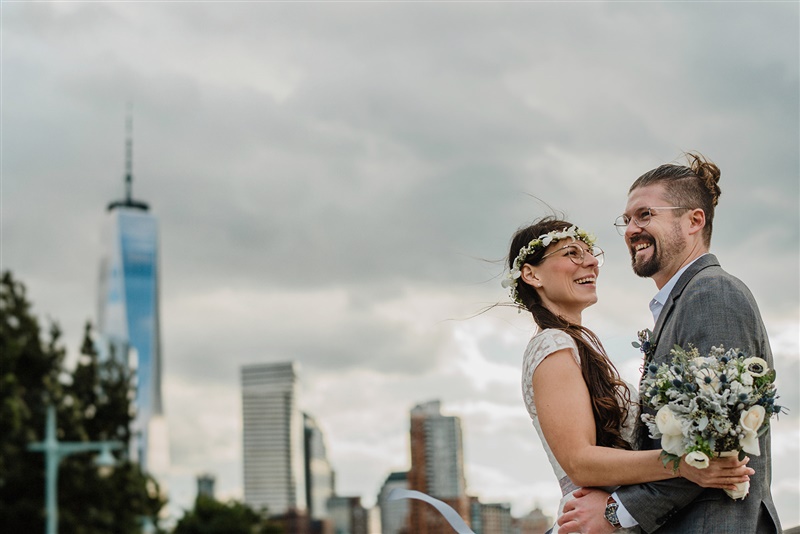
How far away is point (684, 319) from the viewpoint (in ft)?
13.6

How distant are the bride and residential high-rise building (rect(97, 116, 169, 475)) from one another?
169293 millimetres

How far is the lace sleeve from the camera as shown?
443 centimetres

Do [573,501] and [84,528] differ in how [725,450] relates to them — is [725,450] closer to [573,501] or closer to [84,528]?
[573,501]

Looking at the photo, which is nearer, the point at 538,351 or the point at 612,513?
the point at 612,513

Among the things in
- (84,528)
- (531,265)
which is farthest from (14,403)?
(531,265)

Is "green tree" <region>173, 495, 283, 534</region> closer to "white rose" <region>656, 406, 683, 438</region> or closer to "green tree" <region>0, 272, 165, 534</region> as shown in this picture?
"green tree" <region>0, 272, 165, 534</region>

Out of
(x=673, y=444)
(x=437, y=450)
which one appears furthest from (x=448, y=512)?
(x=437, y=450)

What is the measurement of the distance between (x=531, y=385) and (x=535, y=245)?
721 millimetres

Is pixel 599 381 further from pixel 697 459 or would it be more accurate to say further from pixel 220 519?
pixel 220 519

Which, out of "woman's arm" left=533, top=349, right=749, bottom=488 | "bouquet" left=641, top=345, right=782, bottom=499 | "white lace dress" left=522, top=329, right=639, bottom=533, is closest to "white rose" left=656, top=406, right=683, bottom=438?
"bouquet" left=641, top=345, right=782, bottom=499

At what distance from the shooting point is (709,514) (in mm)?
3953

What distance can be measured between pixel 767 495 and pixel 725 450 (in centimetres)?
43

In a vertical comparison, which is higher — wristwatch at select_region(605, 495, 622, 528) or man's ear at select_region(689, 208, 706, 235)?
man's ear at select_region(689, 208, 706, 235)

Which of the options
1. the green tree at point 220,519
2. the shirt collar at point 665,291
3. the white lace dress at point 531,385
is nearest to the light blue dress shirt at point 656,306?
the shirt collar at point 665,291
